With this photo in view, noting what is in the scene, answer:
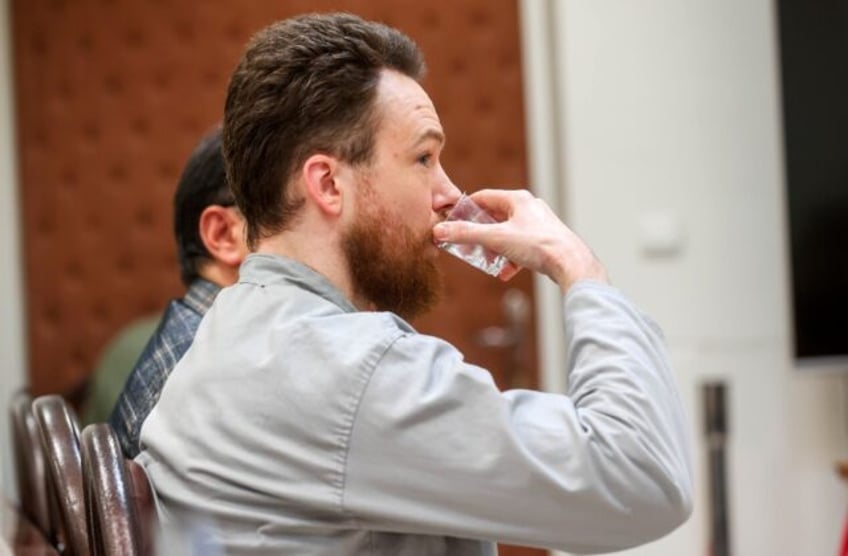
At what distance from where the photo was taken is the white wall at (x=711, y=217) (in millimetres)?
3420

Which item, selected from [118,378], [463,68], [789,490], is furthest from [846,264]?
[118,378]

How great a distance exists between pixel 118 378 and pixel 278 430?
2.30 metres

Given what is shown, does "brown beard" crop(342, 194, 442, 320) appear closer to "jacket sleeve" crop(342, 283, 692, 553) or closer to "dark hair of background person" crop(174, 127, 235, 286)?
"jacket sleeve" crop(342, 283, 692, 553)

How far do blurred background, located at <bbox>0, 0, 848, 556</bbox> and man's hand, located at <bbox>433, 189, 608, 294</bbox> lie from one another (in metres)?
1.91

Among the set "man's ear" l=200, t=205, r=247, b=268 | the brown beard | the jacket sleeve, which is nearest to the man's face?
the brown beard

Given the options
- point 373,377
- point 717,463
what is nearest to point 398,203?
point 373,377

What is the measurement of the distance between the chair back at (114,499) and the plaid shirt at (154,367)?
1.09ft

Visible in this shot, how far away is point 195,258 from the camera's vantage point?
1.88 m

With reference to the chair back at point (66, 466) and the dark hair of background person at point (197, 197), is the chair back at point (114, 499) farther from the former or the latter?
the dark hair of background person at point (197, 197)

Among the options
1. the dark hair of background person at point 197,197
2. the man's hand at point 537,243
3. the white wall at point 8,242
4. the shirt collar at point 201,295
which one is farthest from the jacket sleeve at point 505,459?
the white wall at point 8,242

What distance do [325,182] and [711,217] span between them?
2325mm

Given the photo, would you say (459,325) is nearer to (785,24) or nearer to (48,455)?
(785,24)

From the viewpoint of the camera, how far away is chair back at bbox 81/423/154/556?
1142 mm

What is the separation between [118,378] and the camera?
337 cm
